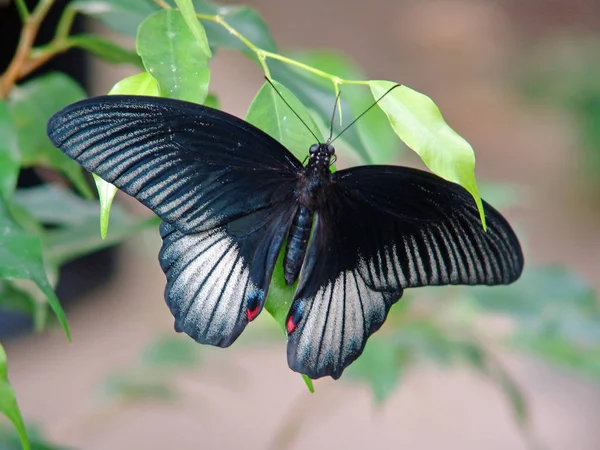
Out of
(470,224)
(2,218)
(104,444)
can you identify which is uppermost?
(470,224)

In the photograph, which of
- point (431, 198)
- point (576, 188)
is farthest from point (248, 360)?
point (431, 198)

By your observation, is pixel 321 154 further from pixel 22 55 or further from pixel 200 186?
pixel 22 55

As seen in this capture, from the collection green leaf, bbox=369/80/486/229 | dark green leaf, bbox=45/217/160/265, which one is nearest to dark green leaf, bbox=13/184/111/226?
dark green leaf, bbox=45/217/160/265

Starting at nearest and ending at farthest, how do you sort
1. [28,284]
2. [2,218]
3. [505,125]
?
1. [2,218]
2. [28,284]
3. [505,125]

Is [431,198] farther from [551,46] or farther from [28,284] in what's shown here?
[551,46]

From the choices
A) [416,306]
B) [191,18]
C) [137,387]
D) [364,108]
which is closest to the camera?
[191,18]

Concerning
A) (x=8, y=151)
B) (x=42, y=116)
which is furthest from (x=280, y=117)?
(x=42, y=116)

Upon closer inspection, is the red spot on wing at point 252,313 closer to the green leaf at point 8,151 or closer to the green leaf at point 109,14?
the green leaf at point 8,151
